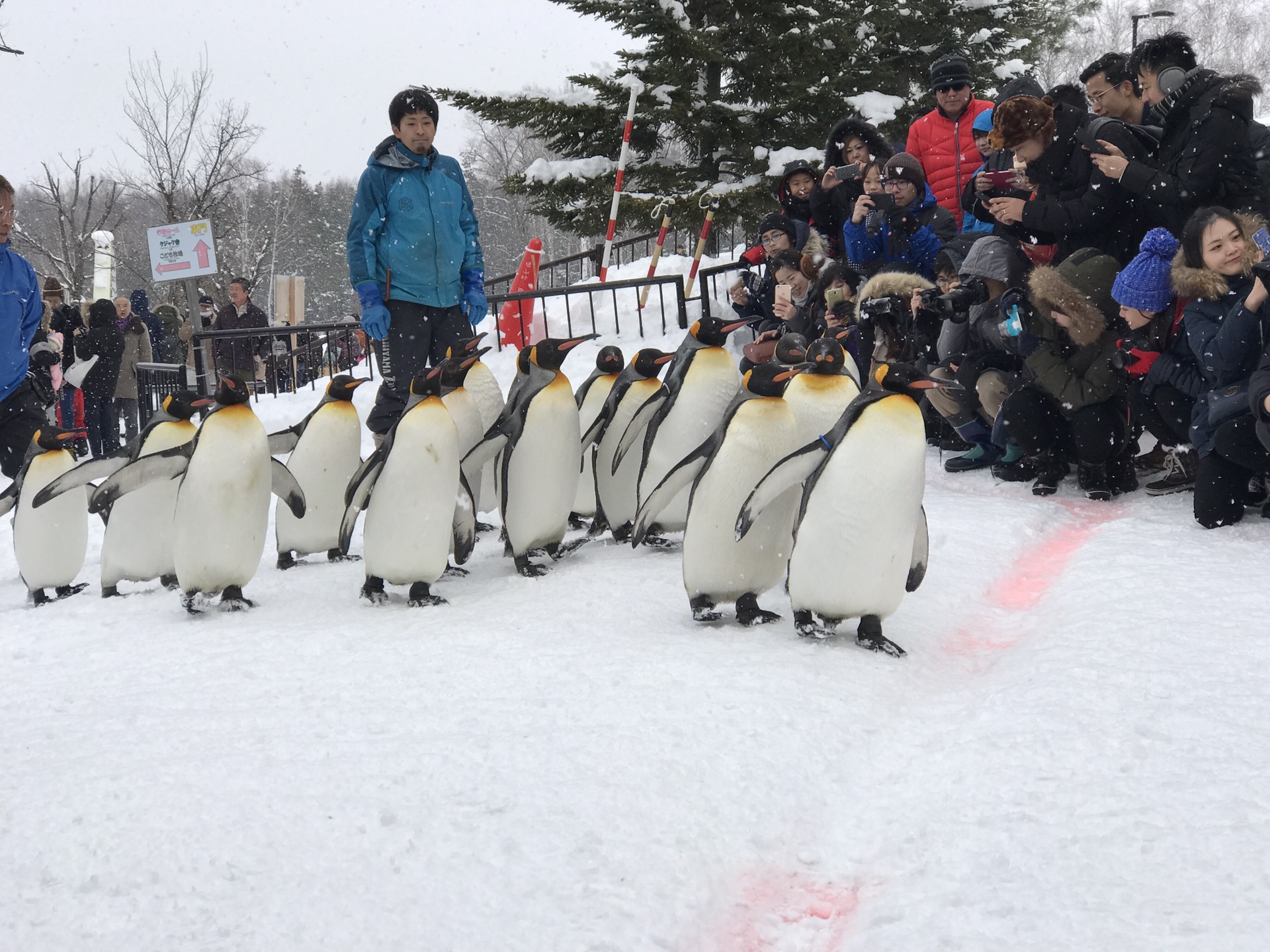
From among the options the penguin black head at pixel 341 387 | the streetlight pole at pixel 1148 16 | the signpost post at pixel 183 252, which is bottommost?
the penguin black head at pixel 341 387

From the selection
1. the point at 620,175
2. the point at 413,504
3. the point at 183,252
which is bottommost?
the point at 413,504

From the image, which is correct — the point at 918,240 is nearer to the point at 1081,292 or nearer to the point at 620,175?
the point at 1081,292

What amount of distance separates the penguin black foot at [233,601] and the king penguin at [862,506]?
1790mm

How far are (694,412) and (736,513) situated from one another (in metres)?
0.85

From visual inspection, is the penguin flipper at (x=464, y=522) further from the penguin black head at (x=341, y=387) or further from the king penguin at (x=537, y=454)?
the penguin black head at (x=341, y=387)

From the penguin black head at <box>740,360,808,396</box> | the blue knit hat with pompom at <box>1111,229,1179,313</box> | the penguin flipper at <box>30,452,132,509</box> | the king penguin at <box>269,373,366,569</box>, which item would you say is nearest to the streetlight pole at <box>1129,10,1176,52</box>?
the blue knit hat with pompom at <box>1111,229,1179,313</box>

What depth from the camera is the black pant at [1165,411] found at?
4.20 meters

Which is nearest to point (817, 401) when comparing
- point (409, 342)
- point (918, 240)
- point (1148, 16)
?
point (409, 342)

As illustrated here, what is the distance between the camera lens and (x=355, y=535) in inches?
194

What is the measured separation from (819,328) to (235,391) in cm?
319

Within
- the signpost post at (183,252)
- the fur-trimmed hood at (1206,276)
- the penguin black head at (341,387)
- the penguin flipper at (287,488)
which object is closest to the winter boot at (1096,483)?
the fur-trimmed hood at (1206,276)

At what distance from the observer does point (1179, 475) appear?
4422mm

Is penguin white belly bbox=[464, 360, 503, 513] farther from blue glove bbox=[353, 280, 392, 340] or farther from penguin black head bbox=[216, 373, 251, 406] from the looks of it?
penguin black head bbox=[216, 373, 251, 406]

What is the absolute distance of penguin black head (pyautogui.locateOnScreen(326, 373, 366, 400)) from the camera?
4047 mm
